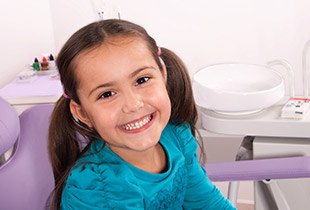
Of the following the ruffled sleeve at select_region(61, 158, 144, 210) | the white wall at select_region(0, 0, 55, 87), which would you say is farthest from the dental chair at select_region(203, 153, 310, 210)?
the white wall at select_region(0, 0, 55, 87)

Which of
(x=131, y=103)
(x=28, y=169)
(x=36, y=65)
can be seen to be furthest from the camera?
(x=36, y=65)

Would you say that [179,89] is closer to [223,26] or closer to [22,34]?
[223,26]

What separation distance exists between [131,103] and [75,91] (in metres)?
0.13

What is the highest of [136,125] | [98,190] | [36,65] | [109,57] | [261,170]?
[109,57]

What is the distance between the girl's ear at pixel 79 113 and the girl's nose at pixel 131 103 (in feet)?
0.40

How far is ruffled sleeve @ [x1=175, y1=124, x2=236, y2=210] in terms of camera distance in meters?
1.14

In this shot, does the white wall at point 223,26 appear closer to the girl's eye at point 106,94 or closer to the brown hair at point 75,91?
the brown hair at point 75,91

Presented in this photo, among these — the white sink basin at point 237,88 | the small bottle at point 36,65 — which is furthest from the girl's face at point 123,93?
the small bottle at point 36,65

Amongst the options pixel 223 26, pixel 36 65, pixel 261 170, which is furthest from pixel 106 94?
pixel 223 26

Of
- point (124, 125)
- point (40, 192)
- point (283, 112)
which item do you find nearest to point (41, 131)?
point (40, 192)

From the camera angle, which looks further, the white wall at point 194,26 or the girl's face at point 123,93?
the white wall at point 194,26

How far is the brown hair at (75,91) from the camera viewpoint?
2.99ft

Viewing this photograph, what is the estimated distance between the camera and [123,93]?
2.89 ft

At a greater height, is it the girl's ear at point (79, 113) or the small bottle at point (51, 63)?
the girl's ear at point (79, 113)
